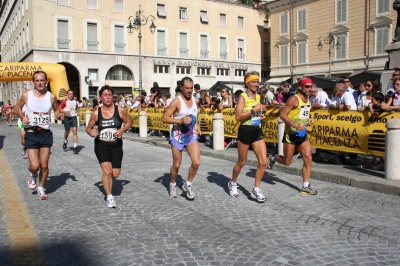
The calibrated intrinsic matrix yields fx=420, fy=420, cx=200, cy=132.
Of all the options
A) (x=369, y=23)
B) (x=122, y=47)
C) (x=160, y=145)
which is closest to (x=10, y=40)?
(x=122, y=47)

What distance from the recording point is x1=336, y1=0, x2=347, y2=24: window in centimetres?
3684

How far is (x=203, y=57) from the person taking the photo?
48375mm

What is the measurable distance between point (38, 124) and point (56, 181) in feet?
6.08

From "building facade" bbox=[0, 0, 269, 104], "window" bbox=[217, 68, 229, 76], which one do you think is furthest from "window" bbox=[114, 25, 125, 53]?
"window" bbox=[217, 68, 229, 76]

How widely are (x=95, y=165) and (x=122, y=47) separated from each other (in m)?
34.4

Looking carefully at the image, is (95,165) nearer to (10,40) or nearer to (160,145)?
(160,145)

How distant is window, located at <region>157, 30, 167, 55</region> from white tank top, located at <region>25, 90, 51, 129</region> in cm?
3921

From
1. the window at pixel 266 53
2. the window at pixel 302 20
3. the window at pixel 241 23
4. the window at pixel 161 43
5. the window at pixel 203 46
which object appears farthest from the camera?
the window at pixel 266 53

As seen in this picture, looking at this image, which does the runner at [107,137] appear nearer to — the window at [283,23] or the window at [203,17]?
the window at [283,23]

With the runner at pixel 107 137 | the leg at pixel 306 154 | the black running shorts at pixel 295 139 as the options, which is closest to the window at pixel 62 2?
the runner at pixel 107 137

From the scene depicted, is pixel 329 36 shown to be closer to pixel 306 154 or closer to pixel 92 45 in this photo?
pixel 92 45

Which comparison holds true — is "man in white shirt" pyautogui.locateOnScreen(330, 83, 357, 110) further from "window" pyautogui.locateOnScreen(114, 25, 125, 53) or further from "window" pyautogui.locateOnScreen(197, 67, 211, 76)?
"window" pyautogui.locateOnScreen(197, 67, 211, 76)

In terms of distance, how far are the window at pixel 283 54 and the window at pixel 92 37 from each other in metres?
18.9

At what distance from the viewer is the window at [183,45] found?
153 ft
